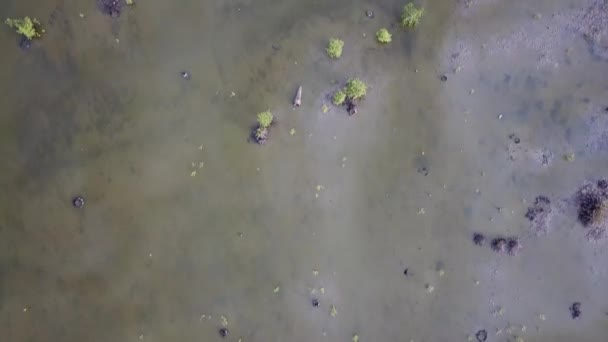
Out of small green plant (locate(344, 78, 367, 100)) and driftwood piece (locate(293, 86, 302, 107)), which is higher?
small green plant (locate(344, 78, 367, 100))

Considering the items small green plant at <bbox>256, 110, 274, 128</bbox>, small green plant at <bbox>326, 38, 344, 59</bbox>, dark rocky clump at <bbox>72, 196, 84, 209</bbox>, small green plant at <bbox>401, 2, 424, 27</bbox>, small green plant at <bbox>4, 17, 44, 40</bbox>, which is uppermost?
small green plant at <bbox>401, 2, 424, 27</bbox>

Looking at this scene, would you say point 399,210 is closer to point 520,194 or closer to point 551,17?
point 520,194

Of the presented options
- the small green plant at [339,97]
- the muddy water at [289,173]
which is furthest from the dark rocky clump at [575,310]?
the small green plant at [339,97]

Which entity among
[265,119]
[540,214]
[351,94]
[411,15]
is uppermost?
[411,15]

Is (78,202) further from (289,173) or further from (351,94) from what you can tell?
(351,94)

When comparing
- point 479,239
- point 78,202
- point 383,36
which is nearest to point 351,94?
point 383,36

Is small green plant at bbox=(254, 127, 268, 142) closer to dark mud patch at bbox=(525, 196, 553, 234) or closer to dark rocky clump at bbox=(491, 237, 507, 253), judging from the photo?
dark rocky clump at bbox=(491, 237, 507, 253)

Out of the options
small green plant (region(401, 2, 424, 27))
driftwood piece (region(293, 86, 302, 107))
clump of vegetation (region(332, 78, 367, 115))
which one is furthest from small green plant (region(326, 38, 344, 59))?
small green plant (region(401, 2, 424, 27))
